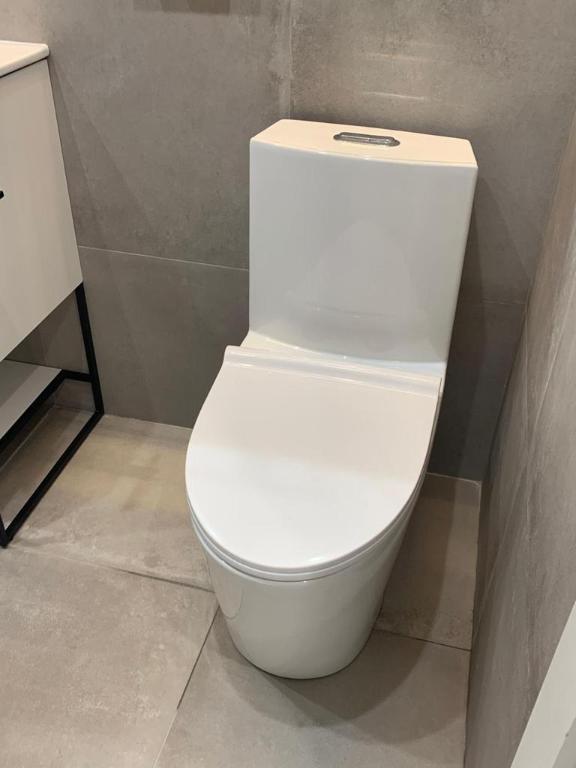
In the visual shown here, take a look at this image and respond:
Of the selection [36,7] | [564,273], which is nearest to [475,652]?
[564,273]

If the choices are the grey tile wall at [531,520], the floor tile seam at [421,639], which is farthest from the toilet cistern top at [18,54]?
the floor tile seam at [421,639]

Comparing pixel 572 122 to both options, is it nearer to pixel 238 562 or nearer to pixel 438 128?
pixel 438 128

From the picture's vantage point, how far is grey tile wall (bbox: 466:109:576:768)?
76 centimetres

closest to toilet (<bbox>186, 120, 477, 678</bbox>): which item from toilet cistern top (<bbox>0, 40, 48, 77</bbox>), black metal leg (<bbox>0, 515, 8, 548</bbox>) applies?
toilet cistern top (<bbox>0, 40, 48, 77</bbox>)

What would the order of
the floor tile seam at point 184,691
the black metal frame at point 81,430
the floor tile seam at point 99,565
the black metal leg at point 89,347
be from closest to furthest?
the floor tile seam at point 184,691, the floor tile seam at point 99,565, the black metal frame at point 81,430, the black metal leg at point 89,347

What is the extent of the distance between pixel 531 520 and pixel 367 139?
2.40ft

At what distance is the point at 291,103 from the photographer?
1.37 meters

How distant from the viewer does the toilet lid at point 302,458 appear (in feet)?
3.30

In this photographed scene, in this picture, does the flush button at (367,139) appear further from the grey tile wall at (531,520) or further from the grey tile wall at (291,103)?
the grey tile wall at (531,520)

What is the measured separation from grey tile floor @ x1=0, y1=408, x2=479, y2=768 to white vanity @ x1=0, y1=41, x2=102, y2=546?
0.17 m

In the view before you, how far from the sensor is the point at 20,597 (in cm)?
144

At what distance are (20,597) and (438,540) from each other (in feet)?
2.99

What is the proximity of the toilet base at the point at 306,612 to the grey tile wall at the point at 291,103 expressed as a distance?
2.00 feet

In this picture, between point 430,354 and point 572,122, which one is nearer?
point 572,122
